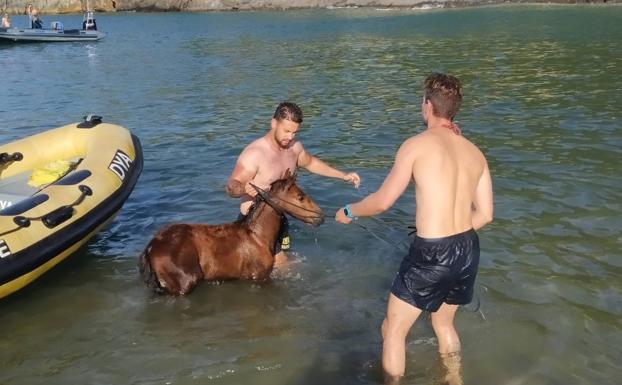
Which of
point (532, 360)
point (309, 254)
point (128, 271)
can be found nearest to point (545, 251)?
point (532, 360)

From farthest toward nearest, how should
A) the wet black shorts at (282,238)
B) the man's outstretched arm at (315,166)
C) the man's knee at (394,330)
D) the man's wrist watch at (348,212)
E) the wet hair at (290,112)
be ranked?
the man's outstretched arm at (315,166), the wet black shorts at (282,238), the wet hair at (290,112), the man's wrist watch at (348,212), the man's knee at (394,330)

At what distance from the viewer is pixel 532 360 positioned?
539 centimetres

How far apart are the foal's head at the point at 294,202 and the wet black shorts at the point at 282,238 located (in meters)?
0.32

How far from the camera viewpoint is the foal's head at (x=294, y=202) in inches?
245

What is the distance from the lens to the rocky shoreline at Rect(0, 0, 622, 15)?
74250 mm

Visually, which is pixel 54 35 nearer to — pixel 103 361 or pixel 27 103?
pixel 27 103

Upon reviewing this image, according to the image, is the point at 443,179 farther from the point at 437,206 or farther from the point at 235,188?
the point at 235,188

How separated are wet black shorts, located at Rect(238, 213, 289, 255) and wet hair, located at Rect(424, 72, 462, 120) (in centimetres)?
265

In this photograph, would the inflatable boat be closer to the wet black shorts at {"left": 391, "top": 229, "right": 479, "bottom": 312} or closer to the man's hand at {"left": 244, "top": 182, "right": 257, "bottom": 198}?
the man's hand at {"left": 244, "top": 182, "right": 257, "bottom": 198}

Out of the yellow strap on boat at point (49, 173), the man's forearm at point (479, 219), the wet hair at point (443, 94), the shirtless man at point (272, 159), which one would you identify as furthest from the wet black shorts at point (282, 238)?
the yellow strap on boat at point (49, 173)

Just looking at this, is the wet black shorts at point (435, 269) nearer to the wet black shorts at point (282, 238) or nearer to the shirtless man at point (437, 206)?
the shirtless man at point (437, 206)

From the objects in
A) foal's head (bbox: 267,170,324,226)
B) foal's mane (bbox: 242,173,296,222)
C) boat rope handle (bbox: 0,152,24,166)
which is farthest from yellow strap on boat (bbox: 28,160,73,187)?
foal's head (bbox: 267,170,324,226)

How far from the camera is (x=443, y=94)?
4277mm

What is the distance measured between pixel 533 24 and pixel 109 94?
3145 centimetres
